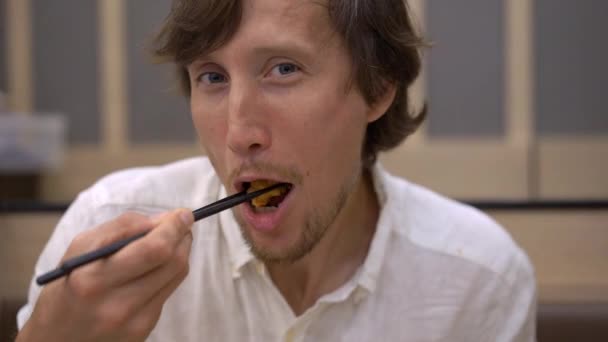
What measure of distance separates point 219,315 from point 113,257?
1.63 feet

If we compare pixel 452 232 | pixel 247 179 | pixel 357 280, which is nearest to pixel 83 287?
pixel 247 179

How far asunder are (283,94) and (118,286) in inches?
17.3

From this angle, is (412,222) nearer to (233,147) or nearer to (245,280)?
(245,280)

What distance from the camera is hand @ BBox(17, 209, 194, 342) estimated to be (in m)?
0.82

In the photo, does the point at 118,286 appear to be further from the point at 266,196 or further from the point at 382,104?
the point at 382,104

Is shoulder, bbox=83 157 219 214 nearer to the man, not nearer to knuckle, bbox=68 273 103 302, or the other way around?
the man

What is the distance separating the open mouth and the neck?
0.18 meters

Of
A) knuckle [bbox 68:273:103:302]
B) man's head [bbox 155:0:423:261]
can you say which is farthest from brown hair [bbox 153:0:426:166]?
knuckle [bbox 68:273:103:302]

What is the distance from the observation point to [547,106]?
3.42 metres

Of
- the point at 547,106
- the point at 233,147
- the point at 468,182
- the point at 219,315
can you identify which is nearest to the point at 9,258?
the point at 219,315

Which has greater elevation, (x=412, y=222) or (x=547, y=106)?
(x=412, y=222)

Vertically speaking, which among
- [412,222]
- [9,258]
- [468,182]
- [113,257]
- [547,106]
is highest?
[113,257]

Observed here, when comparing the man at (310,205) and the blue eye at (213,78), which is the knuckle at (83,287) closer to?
the man at (310,205)

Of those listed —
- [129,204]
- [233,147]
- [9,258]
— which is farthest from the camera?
[9,258]
